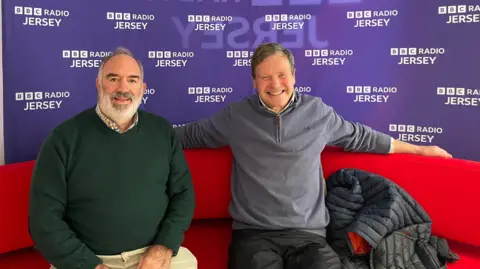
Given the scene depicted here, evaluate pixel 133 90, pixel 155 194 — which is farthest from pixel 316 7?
pixel 155 194

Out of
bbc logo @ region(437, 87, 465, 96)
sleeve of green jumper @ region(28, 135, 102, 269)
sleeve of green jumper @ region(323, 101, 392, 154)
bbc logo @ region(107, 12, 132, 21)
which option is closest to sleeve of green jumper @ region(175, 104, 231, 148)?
sleeve of green jumper @ region(323, 101, 392, 154)

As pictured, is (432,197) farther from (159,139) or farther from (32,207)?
(32,207)

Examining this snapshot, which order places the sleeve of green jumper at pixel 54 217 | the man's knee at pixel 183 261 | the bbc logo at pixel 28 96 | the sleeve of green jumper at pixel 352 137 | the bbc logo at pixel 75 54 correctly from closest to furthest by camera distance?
the sleeve of green jumper at pixel 54 217, the man's knee at pixel 183 261, the sleeve of green jumper at pixel 352 137, the bbc logo at pixel 28 96, the bbc logo at pixel 75 54

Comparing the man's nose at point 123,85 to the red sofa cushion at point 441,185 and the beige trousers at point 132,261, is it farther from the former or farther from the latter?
the red sofa cushion at point 441,185

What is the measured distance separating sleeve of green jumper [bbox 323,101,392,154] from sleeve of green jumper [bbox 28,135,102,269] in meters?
1.32

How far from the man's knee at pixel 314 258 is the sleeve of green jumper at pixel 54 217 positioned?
87 centimetres

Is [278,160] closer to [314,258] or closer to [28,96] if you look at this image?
[314,258]

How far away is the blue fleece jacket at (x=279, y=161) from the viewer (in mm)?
2219

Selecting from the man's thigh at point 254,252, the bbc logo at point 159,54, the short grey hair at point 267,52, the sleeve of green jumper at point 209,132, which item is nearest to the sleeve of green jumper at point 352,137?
the short grey hair at point 267,52

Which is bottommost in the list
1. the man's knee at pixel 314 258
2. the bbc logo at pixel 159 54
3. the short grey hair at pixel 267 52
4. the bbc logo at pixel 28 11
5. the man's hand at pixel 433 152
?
the man's knee at pixel 314 258

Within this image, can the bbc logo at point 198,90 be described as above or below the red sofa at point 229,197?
above

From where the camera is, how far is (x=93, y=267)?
1.78m

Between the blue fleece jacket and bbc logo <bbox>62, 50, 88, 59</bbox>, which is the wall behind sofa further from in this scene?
the blue fleece jacket

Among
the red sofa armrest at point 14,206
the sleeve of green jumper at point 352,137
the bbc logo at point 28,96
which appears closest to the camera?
the red sofa armrest at point 14,206
